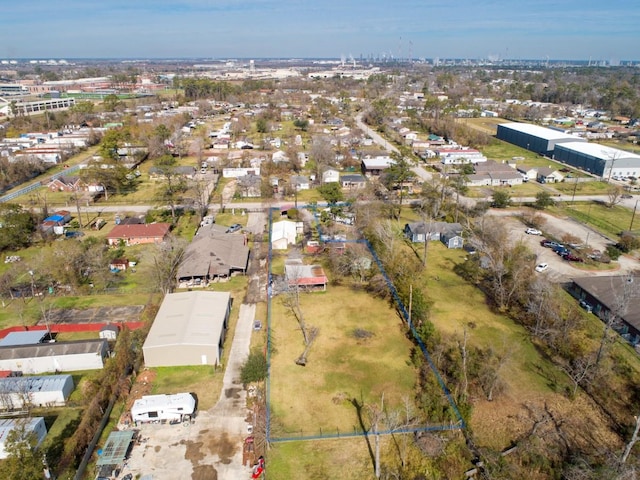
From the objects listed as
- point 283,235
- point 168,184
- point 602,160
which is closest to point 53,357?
point 283,235

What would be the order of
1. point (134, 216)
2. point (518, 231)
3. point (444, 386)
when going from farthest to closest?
point (134, 216)
point (518, 231)
point (444, 386)

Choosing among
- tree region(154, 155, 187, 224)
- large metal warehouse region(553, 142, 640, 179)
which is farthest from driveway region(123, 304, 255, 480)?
large metal warehouse region(553, 142, 640, 179)

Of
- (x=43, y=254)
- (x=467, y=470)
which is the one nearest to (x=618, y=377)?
(x=467, y=470)

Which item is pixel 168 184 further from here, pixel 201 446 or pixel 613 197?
pixel 613 197

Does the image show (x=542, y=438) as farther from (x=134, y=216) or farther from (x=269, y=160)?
(x=269, y=160)

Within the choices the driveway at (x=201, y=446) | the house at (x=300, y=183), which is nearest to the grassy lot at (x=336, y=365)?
the driveway at (x=201, y=446)

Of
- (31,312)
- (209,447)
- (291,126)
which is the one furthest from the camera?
(291,126)
